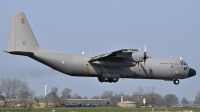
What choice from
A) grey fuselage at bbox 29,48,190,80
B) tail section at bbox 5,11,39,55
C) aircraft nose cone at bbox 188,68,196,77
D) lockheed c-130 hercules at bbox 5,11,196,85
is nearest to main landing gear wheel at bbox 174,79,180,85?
grey fuselage at bbox 29,48,190,80

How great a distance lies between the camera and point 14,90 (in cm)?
7638

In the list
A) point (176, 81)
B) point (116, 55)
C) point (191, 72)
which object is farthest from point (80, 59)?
point (191, 72)

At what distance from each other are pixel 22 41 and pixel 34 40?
4.80 feet

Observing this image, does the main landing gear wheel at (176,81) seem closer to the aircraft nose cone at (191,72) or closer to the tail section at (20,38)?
the aircraft nose cone at (191,72)

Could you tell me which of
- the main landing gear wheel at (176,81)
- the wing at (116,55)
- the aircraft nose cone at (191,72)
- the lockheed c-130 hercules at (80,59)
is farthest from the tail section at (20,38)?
the aircraft nose cone at (191,72)

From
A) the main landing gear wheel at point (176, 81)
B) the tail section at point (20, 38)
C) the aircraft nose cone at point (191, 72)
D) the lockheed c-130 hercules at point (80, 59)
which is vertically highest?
the tail section at point (20, 38)

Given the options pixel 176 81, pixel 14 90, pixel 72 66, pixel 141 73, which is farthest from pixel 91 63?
pixel 14 90

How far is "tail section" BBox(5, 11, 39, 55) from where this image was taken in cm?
4991

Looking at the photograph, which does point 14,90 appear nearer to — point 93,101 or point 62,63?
point 93,101

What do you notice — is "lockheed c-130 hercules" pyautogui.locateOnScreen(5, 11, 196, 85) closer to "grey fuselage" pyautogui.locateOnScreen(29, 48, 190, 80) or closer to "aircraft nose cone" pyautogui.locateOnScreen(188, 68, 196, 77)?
"grey fuselage" pyautogui.locateOnScreen(29, 48, 190, 80)

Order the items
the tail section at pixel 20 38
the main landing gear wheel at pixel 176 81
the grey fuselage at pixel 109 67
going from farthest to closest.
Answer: the main landing gear wheel at pixel 176 81
the grey fuselage at pixel 109 67
the tail section at pixel 20 38

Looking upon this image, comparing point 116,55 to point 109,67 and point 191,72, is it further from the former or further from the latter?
point 191,72

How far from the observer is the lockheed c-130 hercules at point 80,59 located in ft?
164

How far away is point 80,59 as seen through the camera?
50.6m
